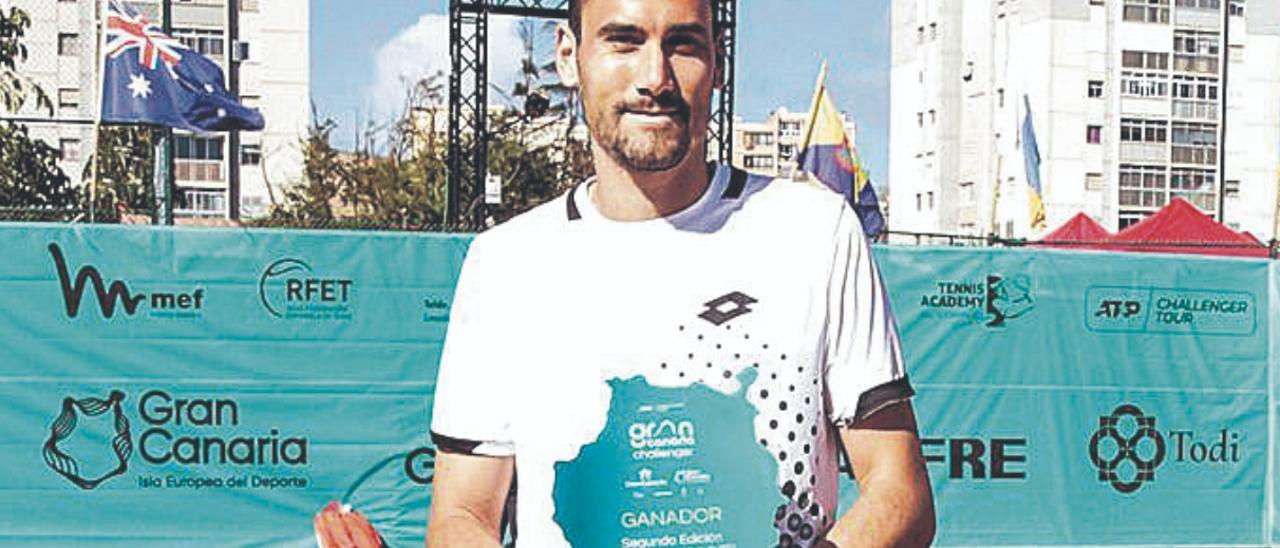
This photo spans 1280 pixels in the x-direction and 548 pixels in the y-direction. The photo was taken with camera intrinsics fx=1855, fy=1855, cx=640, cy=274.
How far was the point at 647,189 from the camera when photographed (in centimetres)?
242

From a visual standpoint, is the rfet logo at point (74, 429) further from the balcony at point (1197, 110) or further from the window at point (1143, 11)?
the balcony at point (1197, 110)

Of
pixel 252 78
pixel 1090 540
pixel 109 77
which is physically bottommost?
pixel 1090 540

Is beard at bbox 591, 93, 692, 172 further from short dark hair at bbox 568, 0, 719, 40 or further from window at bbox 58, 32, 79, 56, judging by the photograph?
window at bbox 58, 32, 79, 56

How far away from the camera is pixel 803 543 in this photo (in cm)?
235

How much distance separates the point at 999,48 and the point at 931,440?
5663 cm

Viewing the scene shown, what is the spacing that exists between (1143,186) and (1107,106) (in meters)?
3.05

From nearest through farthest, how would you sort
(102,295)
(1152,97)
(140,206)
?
(102,295), (140,206), (1152,97)

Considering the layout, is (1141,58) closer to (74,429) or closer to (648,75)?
(74,429)

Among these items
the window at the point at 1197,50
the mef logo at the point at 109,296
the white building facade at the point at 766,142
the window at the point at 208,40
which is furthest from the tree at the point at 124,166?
the white building facade at the point at 766,142

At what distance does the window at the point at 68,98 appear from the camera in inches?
1769

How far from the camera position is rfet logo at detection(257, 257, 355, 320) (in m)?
9.15

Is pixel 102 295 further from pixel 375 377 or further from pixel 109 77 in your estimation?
pixel 109 77

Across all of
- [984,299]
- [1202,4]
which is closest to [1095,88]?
[1202,4]

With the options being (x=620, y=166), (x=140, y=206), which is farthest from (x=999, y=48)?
(x=620, y=166)
